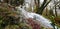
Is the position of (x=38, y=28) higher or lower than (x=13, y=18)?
lower

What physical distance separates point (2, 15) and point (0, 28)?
284 mm

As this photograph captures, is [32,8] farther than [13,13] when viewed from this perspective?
Yes

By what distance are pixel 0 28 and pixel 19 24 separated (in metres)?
0.37

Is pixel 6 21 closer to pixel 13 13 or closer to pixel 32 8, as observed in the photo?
pixel 13 13

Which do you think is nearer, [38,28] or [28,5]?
[38,28]

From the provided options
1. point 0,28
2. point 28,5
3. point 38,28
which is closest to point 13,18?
point 0,28

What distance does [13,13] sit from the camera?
11.3 feet

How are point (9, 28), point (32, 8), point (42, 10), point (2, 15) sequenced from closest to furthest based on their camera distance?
point (9, 28) < point (2, 15) < point (42, 10) < point (32, 8)

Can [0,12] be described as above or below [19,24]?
above

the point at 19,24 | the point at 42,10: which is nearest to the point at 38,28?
the point at 19,24

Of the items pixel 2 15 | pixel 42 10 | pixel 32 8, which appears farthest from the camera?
pixel 32 8

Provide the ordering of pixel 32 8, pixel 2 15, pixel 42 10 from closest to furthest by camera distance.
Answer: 1. pixel 2 15
2. pixel 42 10
3. pixel 32 8

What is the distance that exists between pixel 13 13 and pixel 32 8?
12.1 feet

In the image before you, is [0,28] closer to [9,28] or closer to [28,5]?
[9,28]
